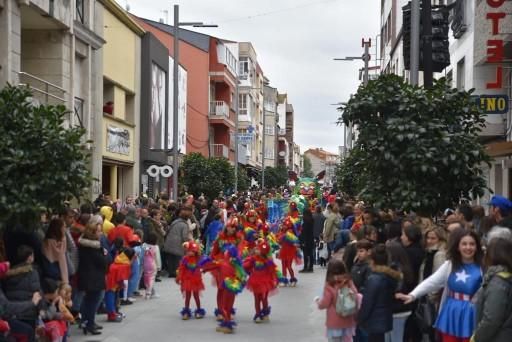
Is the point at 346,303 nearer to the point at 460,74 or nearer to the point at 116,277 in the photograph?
the point at 116,277

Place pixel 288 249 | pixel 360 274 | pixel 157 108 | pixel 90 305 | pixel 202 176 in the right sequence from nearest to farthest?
1. pixel 360 274
2. pixel 90 305
3. pixel 288 249
4. pixel 202 176
5. pixel 157 108

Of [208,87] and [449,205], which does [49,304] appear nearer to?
[449,205]

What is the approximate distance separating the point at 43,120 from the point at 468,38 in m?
14.3

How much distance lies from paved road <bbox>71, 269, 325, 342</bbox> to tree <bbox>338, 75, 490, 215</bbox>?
7.37 ft

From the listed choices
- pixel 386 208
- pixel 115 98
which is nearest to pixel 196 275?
pixel 386 208

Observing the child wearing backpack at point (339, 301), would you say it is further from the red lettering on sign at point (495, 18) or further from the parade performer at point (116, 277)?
the red lettering on sign at point (495, 18)

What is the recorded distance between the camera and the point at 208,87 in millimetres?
52594

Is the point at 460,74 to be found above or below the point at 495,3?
below

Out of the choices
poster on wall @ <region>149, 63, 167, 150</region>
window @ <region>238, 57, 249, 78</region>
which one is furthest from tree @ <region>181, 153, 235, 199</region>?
window @ <region>238, 57, 249, 78</region>

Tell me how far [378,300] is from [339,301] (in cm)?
58

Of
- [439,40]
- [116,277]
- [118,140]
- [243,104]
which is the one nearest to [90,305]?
[116,277]

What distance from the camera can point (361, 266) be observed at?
847cm

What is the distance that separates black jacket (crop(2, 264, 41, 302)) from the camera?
822 cm

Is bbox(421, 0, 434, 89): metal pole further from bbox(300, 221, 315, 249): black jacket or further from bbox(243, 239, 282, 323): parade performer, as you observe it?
bbox(300, 221, 315, 249): black jacket
